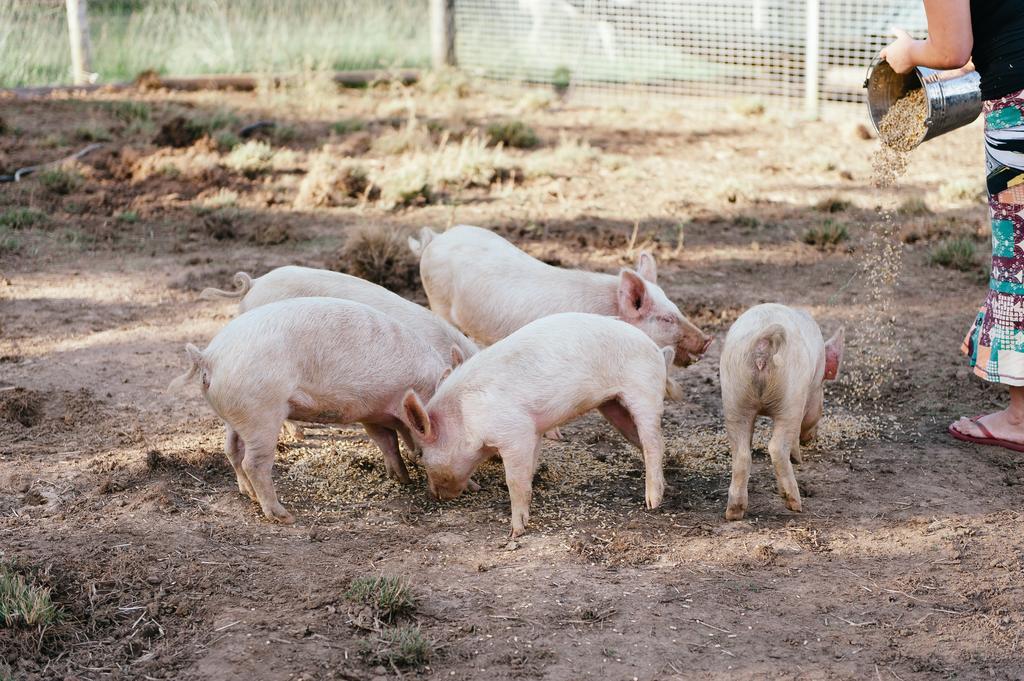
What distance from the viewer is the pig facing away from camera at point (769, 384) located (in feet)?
12.9

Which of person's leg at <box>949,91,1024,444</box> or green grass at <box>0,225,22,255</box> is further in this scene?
green grass at <box>0,225,22,255</box>

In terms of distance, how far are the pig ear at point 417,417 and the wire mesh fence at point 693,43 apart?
25.7 ft

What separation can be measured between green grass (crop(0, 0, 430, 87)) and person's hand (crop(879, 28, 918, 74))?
32.3ft

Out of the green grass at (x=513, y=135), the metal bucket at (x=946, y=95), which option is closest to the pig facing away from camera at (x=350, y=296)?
the metal bucket at (x=946, y=95)

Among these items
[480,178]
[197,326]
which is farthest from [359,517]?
[480,178]

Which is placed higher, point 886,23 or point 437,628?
point 886,23

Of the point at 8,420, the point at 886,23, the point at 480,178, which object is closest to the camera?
the point at 8,420

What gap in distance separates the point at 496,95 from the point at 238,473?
31.8 ft

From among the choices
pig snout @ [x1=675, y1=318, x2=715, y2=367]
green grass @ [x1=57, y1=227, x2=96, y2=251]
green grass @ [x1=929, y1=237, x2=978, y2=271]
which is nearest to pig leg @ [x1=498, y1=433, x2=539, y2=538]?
pig snout @ [x1=675, y1=318, x2=715, y2=367]

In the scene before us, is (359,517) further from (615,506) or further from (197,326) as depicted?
(197,326)

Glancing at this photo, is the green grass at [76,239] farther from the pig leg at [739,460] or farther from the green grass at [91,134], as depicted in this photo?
the pig leg at [739,460]

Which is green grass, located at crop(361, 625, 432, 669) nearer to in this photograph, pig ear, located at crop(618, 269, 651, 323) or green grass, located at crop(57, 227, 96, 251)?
pig ear, located at crop(618, 269, 651, 323)

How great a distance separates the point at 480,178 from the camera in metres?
9.23

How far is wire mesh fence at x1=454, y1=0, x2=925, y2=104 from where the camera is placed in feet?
36.8
